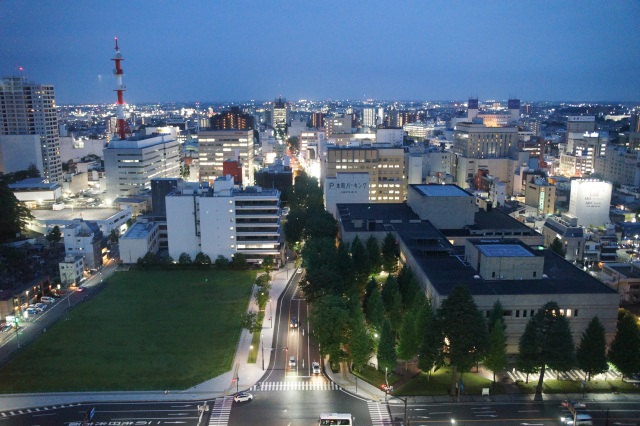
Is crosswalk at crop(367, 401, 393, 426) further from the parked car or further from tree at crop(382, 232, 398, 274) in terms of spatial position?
tree at crop(382, 232, 398, 274)

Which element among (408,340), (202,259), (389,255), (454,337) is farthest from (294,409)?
(202,259)

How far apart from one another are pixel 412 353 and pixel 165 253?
3775 cm

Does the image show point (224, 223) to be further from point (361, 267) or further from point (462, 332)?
point (462, 332)

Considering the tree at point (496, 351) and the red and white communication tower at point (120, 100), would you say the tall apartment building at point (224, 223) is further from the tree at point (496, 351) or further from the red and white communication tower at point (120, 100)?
the red and white communication tower at point (120, 100)

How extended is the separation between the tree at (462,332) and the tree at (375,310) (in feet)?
18.3

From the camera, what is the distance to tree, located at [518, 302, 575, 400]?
30.5m

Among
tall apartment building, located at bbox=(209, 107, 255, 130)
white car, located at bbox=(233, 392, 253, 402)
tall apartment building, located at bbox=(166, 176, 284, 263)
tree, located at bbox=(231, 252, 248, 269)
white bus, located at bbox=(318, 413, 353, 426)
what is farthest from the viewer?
tall apartment building, located at bbox=(209, 107, 255, 130)

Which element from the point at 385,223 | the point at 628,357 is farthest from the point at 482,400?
the point at 385,223

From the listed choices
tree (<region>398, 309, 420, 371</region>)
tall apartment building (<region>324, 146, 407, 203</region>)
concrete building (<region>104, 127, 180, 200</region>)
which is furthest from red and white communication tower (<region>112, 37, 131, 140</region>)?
tree (<region>398, 309, 420, 371</region>)

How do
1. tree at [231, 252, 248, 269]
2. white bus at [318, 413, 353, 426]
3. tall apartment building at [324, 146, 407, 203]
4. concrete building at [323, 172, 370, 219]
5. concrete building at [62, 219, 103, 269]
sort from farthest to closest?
tall apartment building at [324, 146, 407, 203] → concrete building at [323, 172, 370, 219] → tree at [231, 252, 248, 269] → concrete building at [62, 219, 103, 269] → white bus at [318, 413, 353, 426]

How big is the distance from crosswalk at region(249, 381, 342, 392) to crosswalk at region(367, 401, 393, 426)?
2.84m

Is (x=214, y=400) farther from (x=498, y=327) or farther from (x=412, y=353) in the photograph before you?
(x=498, y=327)

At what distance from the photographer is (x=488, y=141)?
4166 inches

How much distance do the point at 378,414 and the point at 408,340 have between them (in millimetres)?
5749
